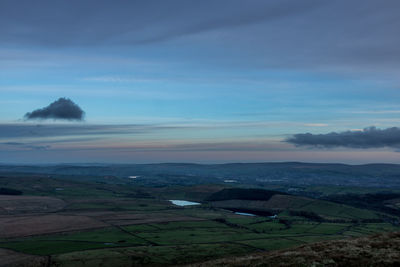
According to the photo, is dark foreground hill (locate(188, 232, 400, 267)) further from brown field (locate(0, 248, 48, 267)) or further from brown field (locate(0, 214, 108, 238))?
brown field (locate(0, 214, 108, 238))

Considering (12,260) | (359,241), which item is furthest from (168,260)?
(359,241)

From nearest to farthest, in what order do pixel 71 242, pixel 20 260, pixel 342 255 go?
pixel 342 255
pixel 20 260
pixel 71 242

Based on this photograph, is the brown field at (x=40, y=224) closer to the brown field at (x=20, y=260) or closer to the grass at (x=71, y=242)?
the grass at (x=71, y=242)

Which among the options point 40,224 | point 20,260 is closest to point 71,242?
point 20,260

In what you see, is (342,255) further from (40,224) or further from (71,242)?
(40,224)

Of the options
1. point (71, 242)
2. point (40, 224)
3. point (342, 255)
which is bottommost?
point (40, 224)

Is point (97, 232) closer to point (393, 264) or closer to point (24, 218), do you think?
point (24, 218)
